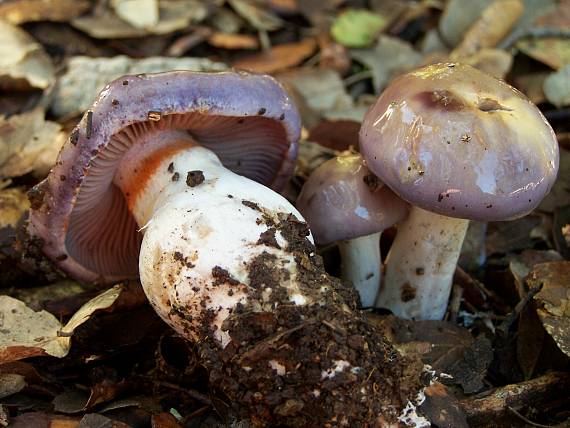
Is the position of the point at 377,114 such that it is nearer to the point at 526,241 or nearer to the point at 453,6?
the point at 526,241

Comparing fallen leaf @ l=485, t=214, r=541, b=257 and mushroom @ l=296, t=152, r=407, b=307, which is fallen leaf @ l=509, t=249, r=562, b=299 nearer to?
fallen leaf @ l=485, t=214, r=541, b=257

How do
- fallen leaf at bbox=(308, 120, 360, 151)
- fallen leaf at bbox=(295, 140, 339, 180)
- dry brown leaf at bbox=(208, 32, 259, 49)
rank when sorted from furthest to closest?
dry brown leaf at bbox=(208, 32, 259, 49)
fallen leaf at bbox=(308, 120, 360, 151)
fallen leaf at bbox=(295, 140, 339, 180)

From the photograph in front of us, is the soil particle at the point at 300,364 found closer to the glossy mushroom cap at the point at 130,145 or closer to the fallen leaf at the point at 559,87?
the glossy mushroom cap at the point at 130,145

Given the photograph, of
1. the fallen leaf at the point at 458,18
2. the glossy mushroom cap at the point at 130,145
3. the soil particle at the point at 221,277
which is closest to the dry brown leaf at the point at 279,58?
the fallen leaf at the point at 458,18

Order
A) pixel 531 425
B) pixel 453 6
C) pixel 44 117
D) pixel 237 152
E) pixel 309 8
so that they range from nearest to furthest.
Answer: pixel 531 425 < pixel 237 152 < pixel 44 117 < pixel 453 6 < pixel 309 8

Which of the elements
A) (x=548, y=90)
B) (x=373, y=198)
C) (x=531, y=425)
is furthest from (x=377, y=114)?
(x=548, y=90)

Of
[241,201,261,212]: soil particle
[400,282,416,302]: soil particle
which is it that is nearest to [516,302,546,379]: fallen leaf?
[400,282,416,302]: soil particle
